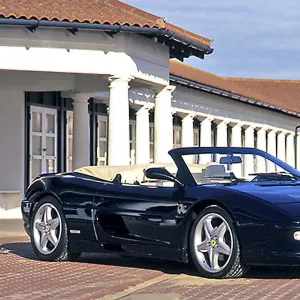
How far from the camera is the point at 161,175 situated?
854 cm

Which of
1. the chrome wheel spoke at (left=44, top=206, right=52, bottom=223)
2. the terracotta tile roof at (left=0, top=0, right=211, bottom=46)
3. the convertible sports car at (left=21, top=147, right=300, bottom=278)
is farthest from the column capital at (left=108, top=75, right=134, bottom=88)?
the chrome wheel spoke at (left=44, top=206, right=52, bottom=223)

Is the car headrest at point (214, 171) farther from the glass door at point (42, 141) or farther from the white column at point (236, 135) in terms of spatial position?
the white column at point (236, 135)

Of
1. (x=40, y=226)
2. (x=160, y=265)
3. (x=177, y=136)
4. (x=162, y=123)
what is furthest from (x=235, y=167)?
(x=177, y=136)

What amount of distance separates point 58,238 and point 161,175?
165 cm

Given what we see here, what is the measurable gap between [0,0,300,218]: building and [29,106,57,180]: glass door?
24mm

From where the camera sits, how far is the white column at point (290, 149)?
40000 mm

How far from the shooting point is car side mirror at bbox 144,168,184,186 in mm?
8539

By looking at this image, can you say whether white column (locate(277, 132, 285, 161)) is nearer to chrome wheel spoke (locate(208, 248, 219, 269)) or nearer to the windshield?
the windshield

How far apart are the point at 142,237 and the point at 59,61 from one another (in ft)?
23.6

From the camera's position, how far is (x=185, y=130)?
86.4 ft

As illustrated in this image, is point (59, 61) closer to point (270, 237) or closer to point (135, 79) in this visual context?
point (135, 79)

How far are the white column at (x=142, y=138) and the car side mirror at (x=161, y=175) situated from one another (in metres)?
11.9

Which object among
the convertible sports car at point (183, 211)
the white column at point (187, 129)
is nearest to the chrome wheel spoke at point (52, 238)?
the convertible sports car at point (183, 211)

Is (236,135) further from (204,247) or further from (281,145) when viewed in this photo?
(204,247)
